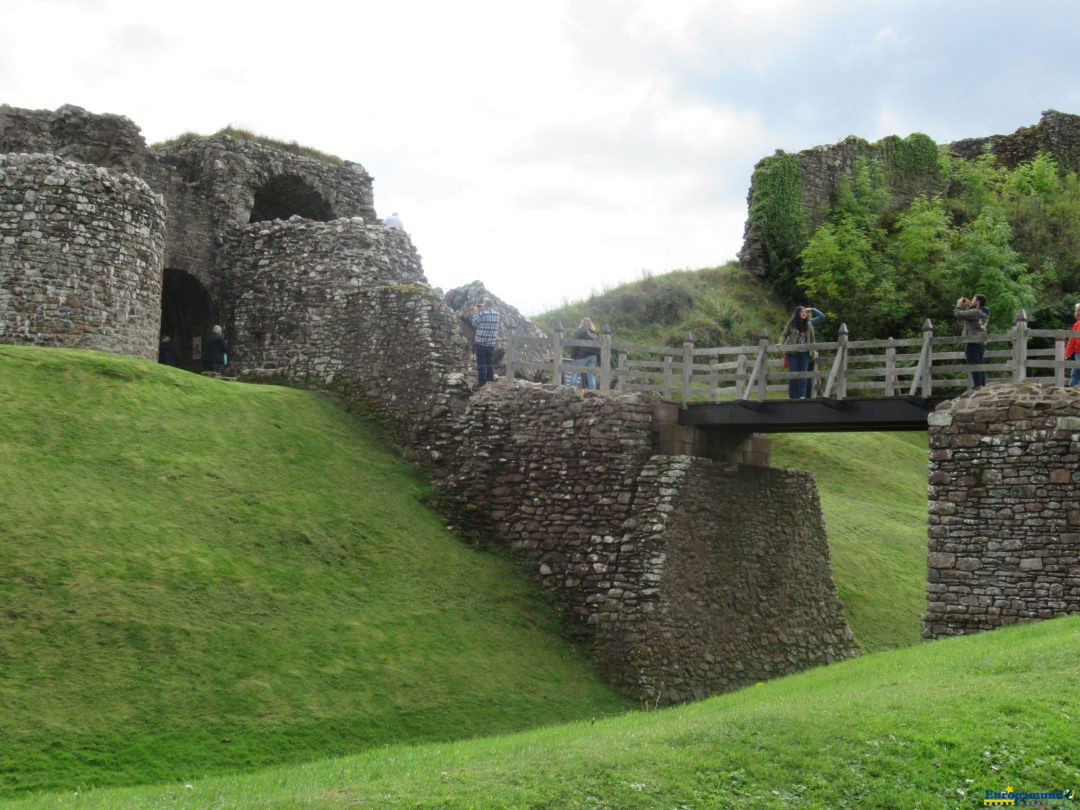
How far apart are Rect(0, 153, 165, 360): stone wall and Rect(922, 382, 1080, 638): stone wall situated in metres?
15.5

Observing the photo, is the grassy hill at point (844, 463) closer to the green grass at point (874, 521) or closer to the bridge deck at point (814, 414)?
the green grass at point (874, 521)

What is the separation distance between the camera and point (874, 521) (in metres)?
31.6

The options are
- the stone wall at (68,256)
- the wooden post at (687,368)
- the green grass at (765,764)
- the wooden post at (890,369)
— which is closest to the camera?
the green grass at (765,764)

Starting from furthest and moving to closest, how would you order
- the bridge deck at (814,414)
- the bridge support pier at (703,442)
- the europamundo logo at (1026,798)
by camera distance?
the bridge support pier at (703,442), the bridge deck at (814,414), the europamundo logo at (1026,798)

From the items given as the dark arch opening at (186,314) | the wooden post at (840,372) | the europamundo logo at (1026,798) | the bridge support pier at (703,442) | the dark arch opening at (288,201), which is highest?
the dark arch opening at (288,201)

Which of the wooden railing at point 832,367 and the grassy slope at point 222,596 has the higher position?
the wooden railing at point 832,367

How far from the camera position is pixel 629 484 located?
20906mm

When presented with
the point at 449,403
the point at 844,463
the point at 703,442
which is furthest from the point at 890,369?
the point at 844,463

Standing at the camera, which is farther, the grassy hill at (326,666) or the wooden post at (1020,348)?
the wooden post at (1020,348)

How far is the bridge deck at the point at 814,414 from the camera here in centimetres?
1938

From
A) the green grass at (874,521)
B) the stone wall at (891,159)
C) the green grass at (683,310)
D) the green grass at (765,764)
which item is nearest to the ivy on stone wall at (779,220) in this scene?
the stone wall at (891,159)

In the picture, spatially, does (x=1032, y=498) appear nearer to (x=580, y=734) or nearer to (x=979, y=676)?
(x=979, y=676)

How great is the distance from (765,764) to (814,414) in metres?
9.54

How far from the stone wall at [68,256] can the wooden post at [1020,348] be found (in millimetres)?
16311
